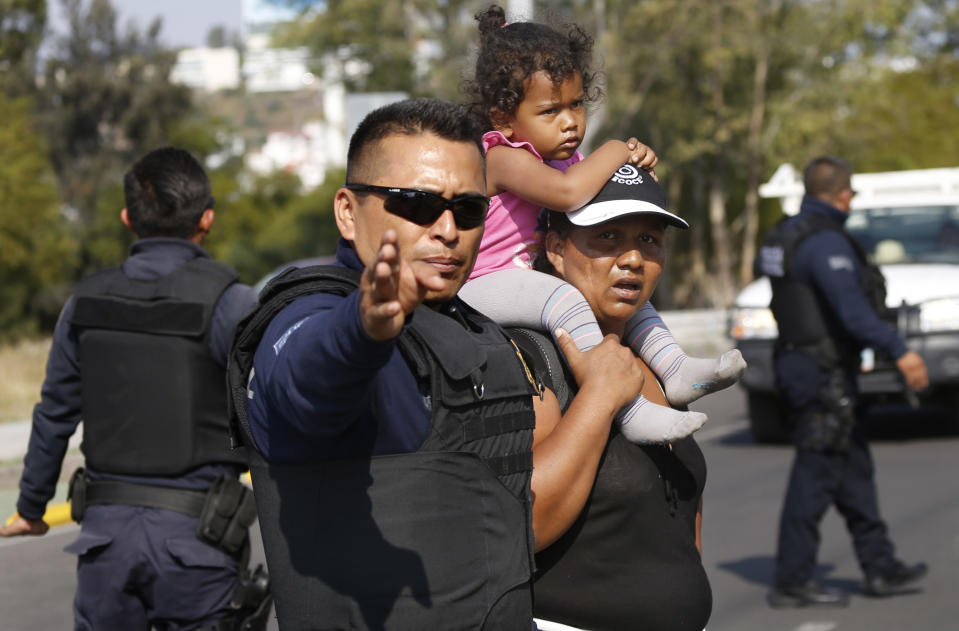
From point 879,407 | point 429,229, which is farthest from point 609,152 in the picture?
point 879,407

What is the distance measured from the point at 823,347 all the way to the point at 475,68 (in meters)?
3.86

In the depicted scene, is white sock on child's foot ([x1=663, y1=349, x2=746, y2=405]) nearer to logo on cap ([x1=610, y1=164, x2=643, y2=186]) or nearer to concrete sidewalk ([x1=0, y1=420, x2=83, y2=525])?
logo on cap ([x1=610, y1=164, x2=643, y2=186])

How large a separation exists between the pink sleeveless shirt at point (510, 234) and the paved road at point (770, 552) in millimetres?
3787

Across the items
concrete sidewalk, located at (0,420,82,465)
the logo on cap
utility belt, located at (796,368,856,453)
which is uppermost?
the logo on cap

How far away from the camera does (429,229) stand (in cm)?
229

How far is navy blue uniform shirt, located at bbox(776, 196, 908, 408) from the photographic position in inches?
269

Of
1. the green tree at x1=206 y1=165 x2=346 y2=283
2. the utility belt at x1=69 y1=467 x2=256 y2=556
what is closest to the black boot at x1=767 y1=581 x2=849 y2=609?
the utility belt at x1=69 y1=467 x2=256 y2=556

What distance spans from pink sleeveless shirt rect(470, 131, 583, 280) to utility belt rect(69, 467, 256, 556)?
4.32ft

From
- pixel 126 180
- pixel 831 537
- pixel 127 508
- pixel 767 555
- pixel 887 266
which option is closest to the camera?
pixel 127 508

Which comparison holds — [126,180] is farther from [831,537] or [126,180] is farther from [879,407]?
[879,407]

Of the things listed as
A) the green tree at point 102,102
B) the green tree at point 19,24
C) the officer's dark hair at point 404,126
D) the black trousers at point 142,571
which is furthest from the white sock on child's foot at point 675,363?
the green tree at point 102,102

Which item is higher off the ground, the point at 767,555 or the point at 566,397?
the point at 566,397

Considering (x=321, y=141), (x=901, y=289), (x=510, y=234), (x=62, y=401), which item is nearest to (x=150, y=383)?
(x=62, y=401)

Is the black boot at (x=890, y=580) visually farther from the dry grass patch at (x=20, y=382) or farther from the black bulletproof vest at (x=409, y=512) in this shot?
the dry grass patch at (x=20, y=382)
